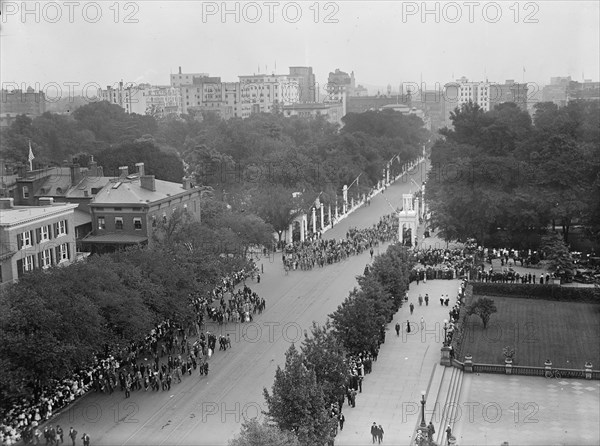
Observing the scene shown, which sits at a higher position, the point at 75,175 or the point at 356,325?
the point at 75,175

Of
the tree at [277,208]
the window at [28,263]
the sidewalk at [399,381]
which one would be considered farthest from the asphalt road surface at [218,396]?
the tree at [277,208]

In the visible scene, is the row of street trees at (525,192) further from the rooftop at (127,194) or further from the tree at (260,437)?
the tree at (260,437)

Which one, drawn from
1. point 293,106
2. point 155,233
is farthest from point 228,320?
point 293,106

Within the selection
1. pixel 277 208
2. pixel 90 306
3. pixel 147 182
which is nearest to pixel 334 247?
pixel 277 208

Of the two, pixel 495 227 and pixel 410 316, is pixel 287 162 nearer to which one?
pixel 495 227

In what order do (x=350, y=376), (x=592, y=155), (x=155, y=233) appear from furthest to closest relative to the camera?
(x=592, y=155) < (x=155, y=233) < (x=350, y=376)

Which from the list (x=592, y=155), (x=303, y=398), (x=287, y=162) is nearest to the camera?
(x=303, y=398)

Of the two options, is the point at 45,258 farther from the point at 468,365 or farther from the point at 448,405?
the point at 448,405
